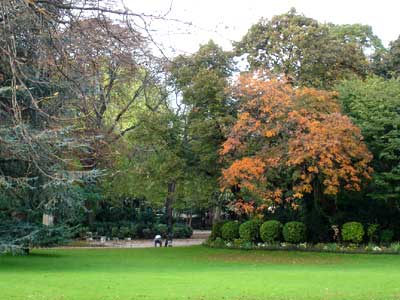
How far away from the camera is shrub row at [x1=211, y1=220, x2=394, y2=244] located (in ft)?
84.8

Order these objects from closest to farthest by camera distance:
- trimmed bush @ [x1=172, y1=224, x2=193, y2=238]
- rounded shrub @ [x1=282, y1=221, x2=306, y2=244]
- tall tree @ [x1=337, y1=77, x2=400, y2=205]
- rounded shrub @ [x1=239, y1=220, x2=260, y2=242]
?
tall tree @ [x1=337, y1=77, x2=400, y2=205] < rounded shrub @ [x1=282, y1=221, x2=306, y2=244] < rounded shrub @ [x1=239, y1=220, x2=260, y2=242] < trimmed bush @ [x1=172, y1=224, x2=193, y2=238]

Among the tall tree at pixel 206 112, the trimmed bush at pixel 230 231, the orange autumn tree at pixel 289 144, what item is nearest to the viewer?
the orange autumn tree at pixel 289 144

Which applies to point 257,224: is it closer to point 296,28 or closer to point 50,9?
point 296,28

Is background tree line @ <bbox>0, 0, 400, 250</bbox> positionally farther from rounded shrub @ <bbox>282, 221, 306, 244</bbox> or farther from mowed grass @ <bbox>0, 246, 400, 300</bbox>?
mowed grass @ <bbox>0, 246, 400, 300</bbox>

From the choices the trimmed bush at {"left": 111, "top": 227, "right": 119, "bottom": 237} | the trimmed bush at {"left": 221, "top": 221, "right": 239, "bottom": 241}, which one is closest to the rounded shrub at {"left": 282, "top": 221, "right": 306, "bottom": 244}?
the trimmed bush at {"left": 221, "top": 221, "right": 239, "bottom": 241}

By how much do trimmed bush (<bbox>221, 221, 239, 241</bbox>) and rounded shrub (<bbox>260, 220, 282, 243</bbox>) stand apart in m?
1.95

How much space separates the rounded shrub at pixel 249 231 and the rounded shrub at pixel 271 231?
0.69m

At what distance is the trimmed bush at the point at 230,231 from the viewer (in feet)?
97.7

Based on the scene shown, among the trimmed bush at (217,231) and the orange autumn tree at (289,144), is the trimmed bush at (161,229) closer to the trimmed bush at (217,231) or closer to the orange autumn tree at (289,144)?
the trimmed bush at (217,231)

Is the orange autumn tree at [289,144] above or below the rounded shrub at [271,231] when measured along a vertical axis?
above

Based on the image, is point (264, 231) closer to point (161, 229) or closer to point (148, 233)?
point (161, 229)

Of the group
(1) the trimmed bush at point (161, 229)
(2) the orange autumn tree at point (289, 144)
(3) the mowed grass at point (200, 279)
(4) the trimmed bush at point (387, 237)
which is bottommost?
(3) the mowed grass at point (200, 279)

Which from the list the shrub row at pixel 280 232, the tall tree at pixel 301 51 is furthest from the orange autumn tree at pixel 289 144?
A: the tall tree at pixel 301 51

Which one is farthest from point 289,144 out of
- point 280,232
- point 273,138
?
point 280,232
